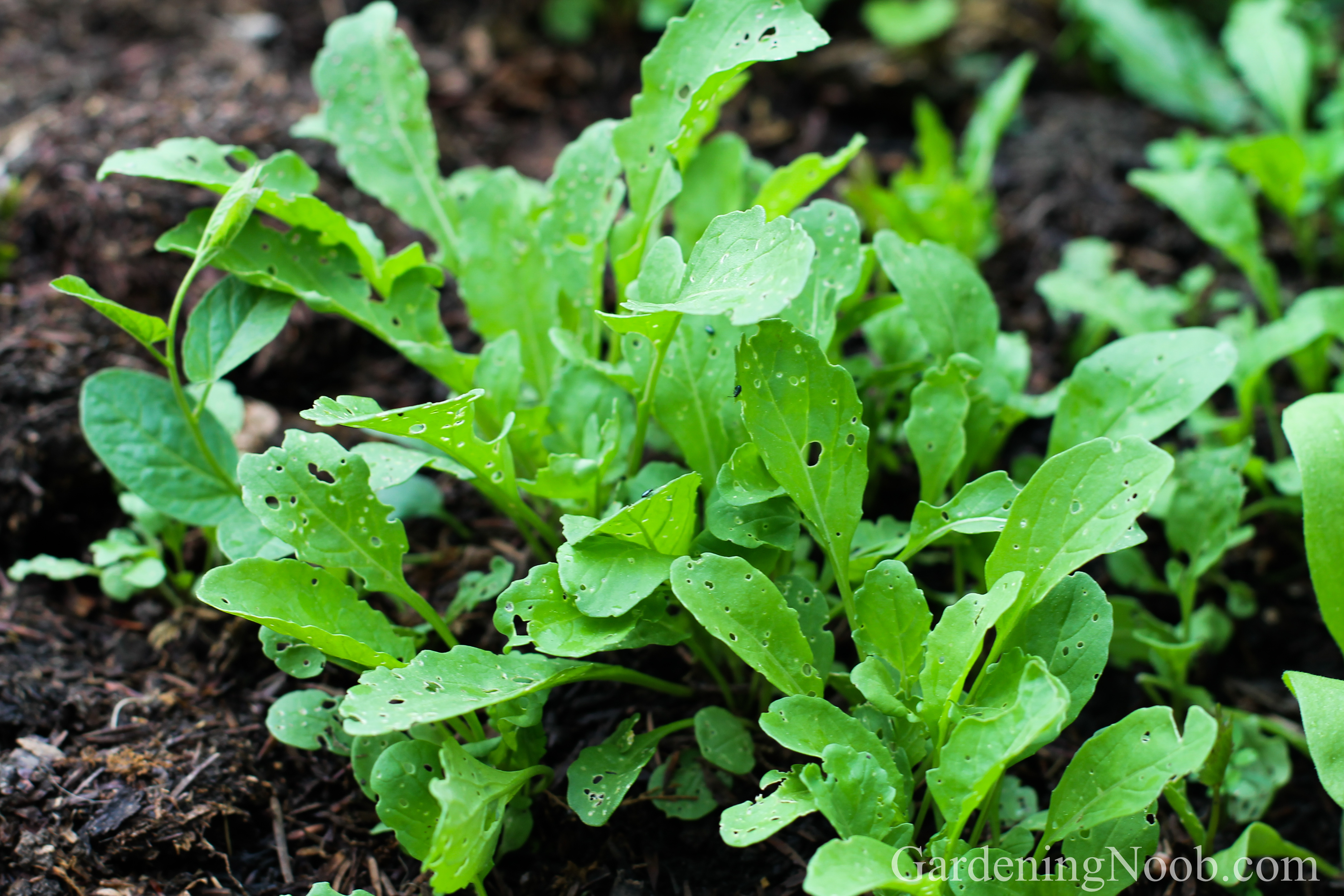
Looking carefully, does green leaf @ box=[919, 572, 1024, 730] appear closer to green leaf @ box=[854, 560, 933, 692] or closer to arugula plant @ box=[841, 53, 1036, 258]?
green leaf @ box=[854, 560, 933, 692]

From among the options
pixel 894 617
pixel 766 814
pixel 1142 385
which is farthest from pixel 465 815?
pixel 1142 385

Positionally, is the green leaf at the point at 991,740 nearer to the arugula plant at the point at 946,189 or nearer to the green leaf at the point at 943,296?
the green leaf at the point at 943,296

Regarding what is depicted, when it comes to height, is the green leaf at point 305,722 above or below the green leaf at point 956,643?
below

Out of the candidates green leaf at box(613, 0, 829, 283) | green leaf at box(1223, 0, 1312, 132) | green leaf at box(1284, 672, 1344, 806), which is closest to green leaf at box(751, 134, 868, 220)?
green leaf at box(613, 0, 829, 283)

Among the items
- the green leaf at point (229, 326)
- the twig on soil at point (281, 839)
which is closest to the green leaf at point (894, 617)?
the twig on soil at point (281, 839)

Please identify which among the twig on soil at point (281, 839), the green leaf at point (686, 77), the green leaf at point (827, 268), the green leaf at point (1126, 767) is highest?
the green leaf at point (686, 77)

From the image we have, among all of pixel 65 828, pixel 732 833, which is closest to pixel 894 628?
pixel 732 833
